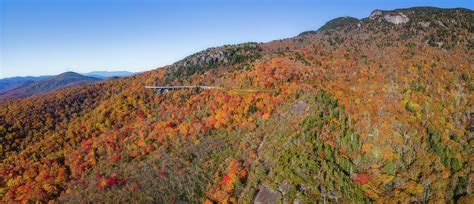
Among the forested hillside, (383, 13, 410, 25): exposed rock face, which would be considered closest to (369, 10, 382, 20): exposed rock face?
the forested hillside

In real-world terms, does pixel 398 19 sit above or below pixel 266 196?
above

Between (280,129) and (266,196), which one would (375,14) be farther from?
(266,196)

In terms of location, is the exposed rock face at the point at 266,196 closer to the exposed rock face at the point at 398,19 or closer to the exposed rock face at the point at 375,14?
the exposed rock face at the point at 398,19

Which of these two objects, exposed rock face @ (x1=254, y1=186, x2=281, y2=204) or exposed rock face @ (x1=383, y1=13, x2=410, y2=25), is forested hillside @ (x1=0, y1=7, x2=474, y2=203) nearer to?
exposed rock face @ (x1=254, y1=186, x2=281, y2=204)

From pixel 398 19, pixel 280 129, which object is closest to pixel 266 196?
pixel 280 129

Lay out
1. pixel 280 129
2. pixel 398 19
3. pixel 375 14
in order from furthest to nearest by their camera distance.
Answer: pixel 375 14
pixel 398 19
pixel 280 129

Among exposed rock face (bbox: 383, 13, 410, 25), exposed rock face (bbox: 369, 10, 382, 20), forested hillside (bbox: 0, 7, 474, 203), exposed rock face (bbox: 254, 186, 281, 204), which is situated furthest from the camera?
exposed rock face (bbox: 369, 10, 382, 20)
